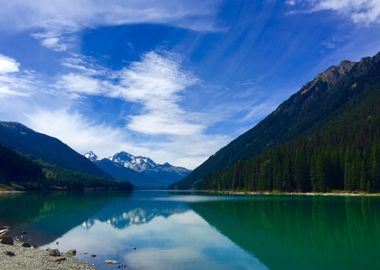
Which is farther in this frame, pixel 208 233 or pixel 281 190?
pixel 281 190

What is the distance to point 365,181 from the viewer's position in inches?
5935

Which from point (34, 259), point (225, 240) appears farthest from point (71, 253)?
point (225, 240)

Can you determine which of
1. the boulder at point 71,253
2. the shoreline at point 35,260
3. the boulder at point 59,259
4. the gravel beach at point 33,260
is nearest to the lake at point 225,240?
the boulder at point 71,253

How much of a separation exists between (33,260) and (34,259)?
2.13 ft

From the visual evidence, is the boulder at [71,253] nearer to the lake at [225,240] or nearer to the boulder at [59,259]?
the lake at [225,240]

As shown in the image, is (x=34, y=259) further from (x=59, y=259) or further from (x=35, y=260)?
(x=59, y=259)

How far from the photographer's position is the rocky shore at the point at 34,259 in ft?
116

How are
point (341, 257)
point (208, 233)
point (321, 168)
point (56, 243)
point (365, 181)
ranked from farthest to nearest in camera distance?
point (321, 168), point (365, 181), point (208, 233), point (56, 243), point (341, 257)

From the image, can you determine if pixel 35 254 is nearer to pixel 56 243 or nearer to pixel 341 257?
pixel 56 243

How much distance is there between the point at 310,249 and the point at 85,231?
38.8 m

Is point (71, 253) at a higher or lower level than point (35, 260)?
lower

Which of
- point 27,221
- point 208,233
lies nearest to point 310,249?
point 208,233

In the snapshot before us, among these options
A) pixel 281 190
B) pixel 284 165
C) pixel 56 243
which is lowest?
pixel 56 243

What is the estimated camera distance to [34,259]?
3906cm
